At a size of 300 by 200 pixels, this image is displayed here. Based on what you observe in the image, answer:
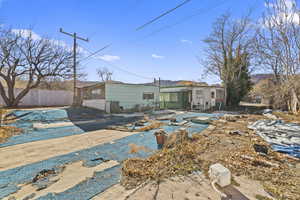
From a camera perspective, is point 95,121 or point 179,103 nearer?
point 95,121

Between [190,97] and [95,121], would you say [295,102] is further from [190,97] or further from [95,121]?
[95,121]

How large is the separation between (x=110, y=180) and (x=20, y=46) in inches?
648

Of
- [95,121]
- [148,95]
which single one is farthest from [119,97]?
[95,121]

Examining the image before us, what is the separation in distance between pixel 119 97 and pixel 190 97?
8.29m

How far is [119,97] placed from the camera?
40.7ft

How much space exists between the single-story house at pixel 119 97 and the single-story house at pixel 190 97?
97.2 inches

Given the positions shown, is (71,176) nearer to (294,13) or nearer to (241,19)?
(294,13)

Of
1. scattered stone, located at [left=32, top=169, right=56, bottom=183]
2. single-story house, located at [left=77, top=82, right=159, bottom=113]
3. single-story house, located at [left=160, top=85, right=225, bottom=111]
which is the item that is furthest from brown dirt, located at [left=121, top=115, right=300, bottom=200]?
single-story house, located at [left=160, top=85, right=225, bottom=111]

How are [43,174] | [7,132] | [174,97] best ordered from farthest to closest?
[174,97] → [7,132] → [43,174]

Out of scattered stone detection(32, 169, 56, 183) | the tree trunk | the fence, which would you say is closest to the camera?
scattered stone detection(32, 169, 56, 183)

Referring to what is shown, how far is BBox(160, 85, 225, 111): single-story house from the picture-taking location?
15.8 metres

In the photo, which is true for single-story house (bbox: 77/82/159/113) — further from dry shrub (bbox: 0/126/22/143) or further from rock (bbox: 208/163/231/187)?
rock (bbox: 208/163/231/187)

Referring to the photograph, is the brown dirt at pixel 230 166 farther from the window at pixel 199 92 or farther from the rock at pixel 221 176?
the window at pixel 199 92

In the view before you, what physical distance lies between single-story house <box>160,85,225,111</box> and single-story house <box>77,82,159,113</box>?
8.10ft
